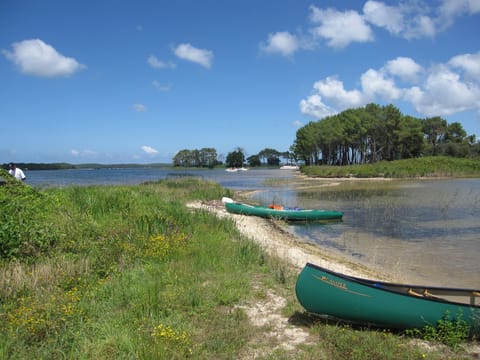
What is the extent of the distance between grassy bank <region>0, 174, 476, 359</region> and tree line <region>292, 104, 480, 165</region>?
217 feet

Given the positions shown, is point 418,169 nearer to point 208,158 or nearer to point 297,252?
point 297,252

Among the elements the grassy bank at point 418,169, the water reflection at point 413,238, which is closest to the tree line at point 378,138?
the grassy bank at point 418,169

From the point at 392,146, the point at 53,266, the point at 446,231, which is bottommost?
the point at 446,231

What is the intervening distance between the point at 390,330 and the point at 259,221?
1290cm

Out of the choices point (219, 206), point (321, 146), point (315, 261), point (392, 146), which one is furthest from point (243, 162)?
point (315, 261)

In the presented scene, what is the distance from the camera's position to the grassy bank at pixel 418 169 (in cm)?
5444

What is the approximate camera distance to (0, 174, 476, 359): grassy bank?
442 cm

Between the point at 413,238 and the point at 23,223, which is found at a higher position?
the point at 23,223

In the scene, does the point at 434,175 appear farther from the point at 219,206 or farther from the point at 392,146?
the point at 219,206

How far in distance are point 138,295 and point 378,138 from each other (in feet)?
247

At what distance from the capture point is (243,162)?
158375 mm

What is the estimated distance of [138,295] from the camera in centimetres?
573

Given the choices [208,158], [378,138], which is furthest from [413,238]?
[208,158]

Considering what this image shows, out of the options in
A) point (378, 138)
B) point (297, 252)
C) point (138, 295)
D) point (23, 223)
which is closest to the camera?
point (138, 295)
